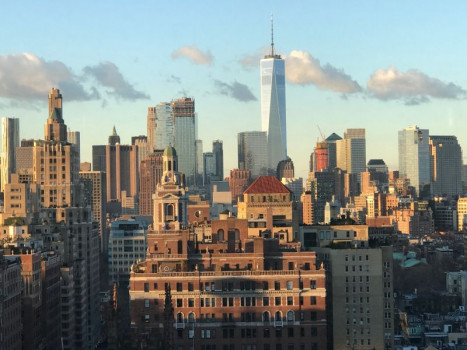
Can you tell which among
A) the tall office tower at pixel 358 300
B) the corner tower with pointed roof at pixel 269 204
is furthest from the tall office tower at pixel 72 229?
the tall office tower at pixel 358 300

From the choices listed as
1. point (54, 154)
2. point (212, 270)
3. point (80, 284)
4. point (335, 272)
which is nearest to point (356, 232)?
point (335, 272)

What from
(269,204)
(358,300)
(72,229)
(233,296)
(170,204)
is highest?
(170,204)

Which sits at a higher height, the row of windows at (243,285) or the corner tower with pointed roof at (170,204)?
the corner tower with pointed roof at (170,204)

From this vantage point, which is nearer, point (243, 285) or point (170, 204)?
point (243, 285)

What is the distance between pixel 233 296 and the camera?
449 ft

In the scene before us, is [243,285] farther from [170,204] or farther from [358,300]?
[170,204]

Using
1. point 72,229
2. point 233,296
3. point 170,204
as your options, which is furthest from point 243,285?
point 72,229

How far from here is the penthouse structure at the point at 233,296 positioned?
136 meters

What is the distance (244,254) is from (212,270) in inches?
154

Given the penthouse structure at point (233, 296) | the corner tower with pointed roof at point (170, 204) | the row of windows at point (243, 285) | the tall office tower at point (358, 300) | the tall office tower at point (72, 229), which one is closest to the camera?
the penthouse structure at point (233, 296)

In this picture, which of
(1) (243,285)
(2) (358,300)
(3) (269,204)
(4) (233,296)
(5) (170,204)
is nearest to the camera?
(4) (233,296)

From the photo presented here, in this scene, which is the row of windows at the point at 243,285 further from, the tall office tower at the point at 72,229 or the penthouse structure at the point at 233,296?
the tall office tower at the point at 72,229

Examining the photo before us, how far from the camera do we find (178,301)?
136 metres

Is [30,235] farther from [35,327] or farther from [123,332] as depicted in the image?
[123,332]
